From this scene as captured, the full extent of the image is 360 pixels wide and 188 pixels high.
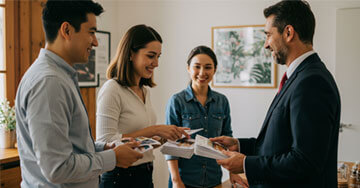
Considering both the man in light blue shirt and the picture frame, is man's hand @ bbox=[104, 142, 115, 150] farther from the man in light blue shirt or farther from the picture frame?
the picture frame

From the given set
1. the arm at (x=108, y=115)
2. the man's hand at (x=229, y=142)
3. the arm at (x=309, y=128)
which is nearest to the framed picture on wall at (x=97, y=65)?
the arm at (x=108, y=115)

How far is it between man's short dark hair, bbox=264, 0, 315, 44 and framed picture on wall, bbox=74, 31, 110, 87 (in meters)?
2.79

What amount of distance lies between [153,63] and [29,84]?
0.99m

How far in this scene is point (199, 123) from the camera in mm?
2346

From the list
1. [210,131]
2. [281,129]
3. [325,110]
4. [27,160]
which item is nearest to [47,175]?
[27,160]

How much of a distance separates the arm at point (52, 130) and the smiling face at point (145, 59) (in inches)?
33.1

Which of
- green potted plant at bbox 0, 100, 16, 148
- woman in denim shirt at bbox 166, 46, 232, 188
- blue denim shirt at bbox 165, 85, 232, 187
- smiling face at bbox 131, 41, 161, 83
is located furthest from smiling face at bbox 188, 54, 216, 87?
green potted plant at bbox 0, 100, 16, 148

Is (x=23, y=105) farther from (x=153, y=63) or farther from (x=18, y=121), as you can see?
(x=153, y=63)

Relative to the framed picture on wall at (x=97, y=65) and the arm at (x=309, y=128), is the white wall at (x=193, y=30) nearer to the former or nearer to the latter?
the framed picture on wall at (x=97, y=65)

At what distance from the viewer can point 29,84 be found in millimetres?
1126

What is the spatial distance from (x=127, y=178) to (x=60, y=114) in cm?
80

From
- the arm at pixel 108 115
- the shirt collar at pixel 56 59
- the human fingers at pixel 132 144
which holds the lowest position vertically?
the human fingers at pixel 132 144

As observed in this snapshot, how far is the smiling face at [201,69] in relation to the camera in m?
2.46

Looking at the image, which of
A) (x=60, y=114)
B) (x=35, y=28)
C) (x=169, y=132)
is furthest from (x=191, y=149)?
(x=35, y=28)
